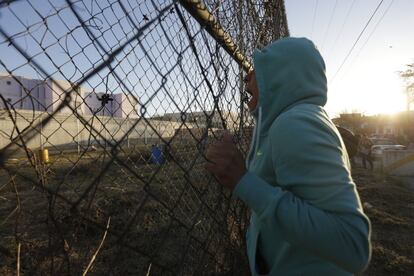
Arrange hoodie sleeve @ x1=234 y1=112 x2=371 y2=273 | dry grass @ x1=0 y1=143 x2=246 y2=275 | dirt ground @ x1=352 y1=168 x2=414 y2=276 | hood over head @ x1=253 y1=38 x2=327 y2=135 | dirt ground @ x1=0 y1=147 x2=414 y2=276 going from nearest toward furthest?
hoodie sleeve @ x1=234 y1=112 x2=371 y2=273 < hood over head @ x1=253 y1=38 x2=327 y2=135 < dry grass @ x1=0 y1=143 x2=246 y2=275 < dirt ground @ x1=0 y1=147 x2=414 y2=276 < dirt ground @ x1=352 y1=168 x2=414 y2=276

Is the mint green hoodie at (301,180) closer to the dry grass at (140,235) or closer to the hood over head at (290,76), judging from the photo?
the hood over head at (290,76)

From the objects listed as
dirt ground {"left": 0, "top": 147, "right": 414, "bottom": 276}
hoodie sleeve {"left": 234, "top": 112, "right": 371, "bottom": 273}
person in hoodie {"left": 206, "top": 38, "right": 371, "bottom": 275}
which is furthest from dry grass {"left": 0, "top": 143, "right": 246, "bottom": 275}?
hoodie sleeve {"left": 234, "top": 112, "right": 371, "bottom": 273}

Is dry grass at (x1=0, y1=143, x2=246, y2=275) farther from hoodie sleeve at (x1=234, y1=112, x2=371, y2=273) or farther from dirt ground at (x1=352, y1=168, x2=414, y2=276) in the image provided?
dirt ground at (x1=352, y1=168, x2=414, y2=276)

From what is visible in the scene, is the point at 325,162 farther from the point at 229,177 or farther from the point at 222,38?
the point at 222,38

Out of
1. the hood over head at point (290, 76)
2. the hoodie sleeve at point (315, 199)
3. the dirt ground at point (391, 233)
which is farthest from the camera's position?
the dirt ground at point (391, 233)

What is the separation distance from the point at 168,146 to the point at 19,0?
954 millimetres

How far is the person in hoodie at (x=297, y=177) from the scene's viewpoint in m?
1.01

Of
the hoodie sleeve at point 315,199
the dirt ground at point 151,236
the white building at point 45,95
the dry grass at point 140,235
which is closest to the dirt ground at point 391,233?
the dirt ground at point 151,236

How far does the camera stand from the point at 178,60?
1.84 meters

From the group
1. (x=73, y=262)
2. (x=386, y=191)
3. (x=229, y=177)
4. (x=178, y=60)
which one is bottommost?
(x=386, y=191)

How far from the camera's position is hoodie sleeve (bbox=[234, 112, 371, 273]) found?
1.00 meters

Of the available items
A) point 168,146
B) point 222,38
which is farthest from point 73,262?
point 222,38

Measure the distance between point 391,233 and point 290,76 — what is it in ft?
15.9

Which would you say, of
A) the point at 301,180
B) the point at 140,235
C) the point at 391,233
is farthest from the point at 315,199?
the point at 391,233
